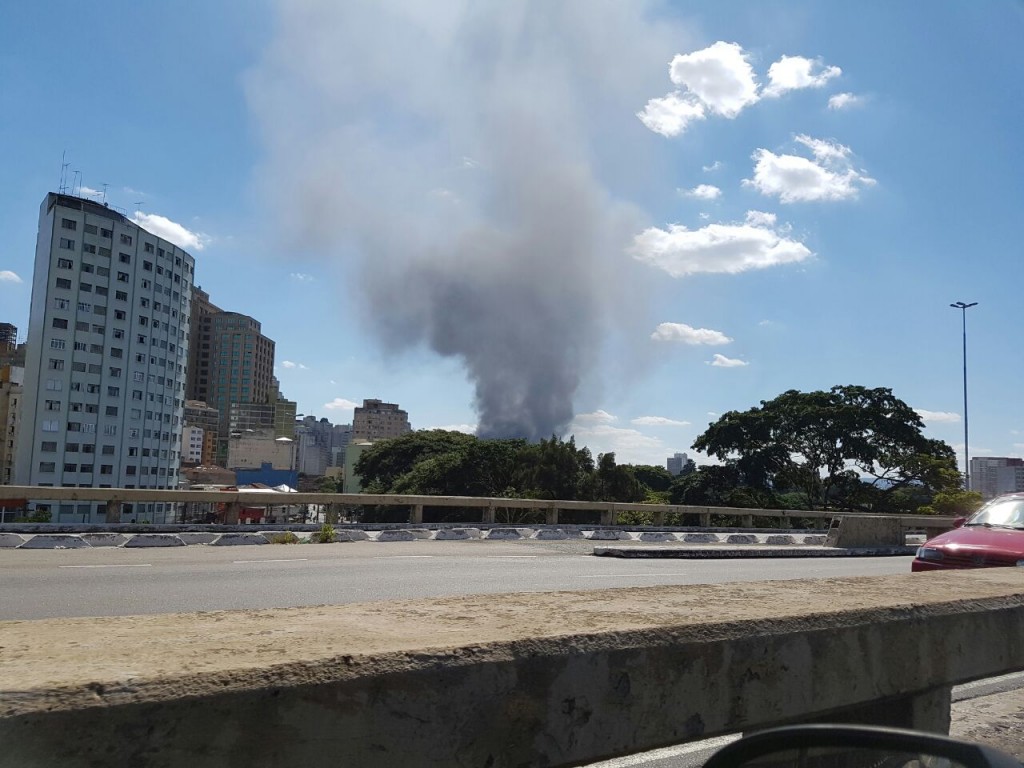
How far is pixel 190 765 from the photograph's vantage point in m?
1.70

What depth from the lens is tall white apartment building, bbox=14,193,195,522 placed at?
117062mm

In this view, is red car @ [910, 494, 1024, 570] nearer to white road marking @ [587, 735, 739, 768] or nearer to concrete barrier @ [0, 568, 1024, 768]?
Result: white road marking @ [587, 735, 739, 768]

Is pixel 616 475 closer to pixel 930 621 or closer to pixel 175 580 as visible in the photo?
pixel 175 580

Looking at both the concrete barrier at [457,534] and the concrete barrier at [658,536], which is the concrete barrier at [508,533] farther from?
the concrete barrier at [658,536]

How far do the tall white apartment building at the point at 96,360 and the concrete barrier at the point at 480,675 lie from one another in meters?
122

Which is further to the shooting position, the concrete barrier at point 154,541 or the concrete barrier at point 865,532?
the concrete barrier at point 865,532

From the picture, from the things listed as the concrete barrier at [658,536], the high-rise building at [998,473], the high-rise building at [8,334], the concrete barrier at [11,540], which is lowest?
the concrete barrier at [658,536]

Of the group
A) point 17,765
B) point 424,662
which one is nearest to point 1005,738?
point 424,662

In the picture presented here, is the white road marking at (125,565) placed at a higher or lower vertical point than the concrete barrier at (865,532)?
lower

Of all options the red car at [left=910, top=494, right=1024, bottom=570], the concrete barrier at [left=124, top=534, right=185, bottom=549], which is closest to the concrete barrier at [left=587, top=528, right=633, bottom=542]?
the concrete barrier at [left=124, top=534, right=185, bottom=549]

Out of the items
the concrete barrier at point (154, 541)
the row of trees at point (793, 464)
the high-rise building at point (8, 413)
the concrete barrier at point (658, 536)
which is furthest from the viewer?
the high-rise building at point (8, 413)

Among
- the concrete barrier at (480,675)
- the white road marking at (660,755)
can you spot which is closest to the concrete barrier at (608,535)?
the white road marking at (660,755)

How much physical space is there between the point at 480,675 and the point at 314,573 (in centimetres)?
1086

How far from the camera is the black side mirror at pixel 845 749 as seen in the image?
1751mm
